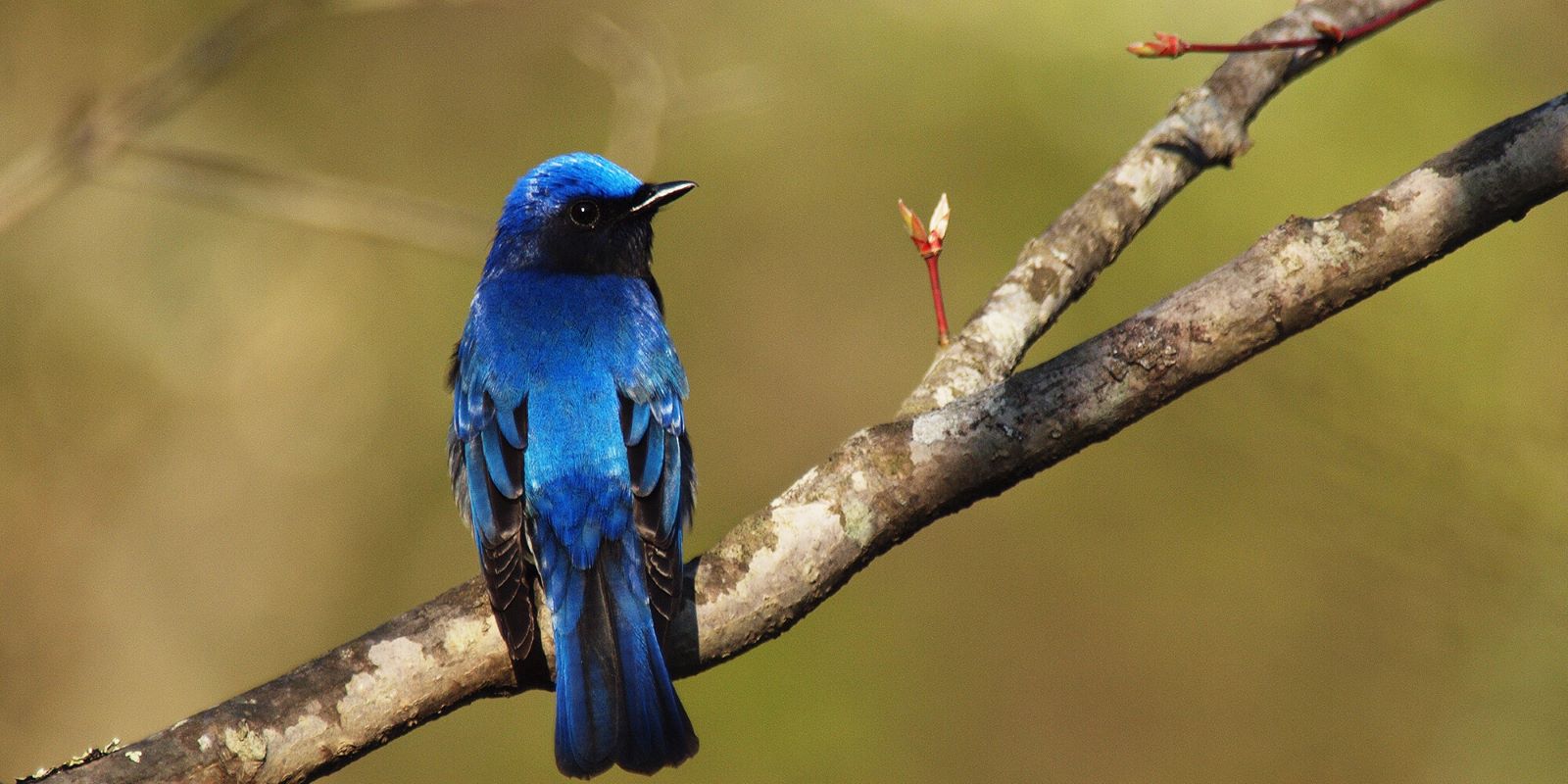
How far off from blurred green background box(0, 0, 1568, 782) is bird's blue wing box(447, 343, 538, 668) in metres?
1.34

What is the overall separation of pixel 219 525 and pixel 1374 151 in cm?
671

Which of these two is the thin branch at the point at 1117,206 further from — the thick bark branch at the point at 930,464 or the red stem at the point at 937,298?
the thick bark branch at the point at 930,464

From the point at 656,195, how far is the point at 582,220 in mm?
293

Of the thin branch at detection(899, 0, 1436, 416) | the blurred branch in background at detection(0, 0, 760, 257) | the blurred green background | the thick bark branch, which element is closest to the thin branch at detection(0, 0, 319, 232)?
the blurred branch in background at detection(0, 0, 760, 257)

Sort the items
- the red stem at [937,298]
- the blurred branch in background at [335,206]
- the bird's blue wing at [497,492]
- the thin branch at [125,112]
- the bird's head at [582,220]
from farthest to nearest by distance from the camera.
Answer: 1. the blurred branch in background at [335,206]
2. the bird's head at [582,220]
3. the thin branch at [125,112]
4. the red stem at [937,298]
5. the bird's blue wing at [497,492]

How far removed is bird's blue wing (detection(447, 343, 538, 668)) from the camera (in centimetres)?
337

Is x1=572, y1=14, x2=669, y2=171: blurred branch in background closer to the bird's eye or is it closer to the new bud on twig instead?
the bird's eye

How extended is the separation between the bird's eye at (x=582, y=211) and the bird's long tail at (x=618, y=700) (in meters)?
1.80

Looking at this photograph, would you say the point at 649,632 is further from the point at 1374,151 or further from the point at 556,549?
the point at 1374,151

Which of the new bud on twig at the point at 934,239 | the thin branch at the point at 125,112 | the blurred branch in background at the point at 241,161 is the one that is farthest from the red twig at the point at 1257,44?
the thin branch at the point at 125,112

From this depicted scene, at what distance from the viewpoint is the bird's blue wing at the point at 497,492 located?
337 centimetres

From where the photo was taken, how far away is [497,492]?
3.99 m

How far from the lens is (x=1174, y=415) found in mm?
7129

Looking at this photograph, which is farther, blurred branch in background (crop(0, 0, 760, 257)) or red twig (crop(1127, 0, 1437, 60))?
blurred branch in background (crop(0, 0, 760, 257))
